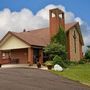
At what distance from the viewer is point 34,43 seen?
122 ft

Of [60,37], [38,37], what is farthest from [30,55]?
[38,37]

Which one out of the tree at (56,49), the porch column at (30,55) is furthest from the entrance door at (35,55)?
the tree at (56,49)

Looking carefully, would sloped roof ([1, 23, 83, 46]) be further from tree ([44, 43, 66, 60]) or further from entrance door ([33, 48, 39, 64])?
tree ([44, 43, 66, 60])

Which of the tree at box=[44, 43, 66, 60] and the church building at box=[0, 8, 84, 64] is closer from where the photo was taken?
the tree at box=[44, 43, 66, 60]

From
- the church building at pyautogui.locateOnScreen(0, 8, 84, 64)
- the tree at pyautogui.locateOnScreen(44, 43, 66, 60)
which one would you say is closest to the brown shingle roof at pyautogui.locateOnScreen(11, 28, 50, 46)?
the church building at pyautogui.locateOnScreen(0, 8, 84, 64)

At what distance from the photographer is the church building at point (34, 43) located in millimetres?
37491

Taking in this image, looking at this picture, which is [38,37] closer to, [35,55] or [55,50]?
[35,55]

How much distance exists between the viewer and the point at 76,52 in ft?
143

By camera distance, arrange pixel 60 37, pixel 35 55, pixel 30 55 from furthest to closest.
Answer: pixel 35 55 < pixel 60 37 < pixel 30 55

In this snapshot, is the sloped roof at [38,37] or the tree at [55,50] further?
the sloped roof at [38,37]

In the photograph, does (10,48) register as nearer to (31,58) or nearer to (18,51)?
(18,51)

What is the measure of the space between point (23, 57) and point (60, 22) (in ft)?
23.2

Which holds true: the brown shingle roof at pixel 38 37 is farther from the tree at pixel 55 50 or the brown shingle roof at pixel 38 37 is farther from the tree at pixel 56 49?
the tree at pixel 55 50

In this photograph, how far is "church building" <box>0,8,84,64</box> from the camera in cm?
3749
